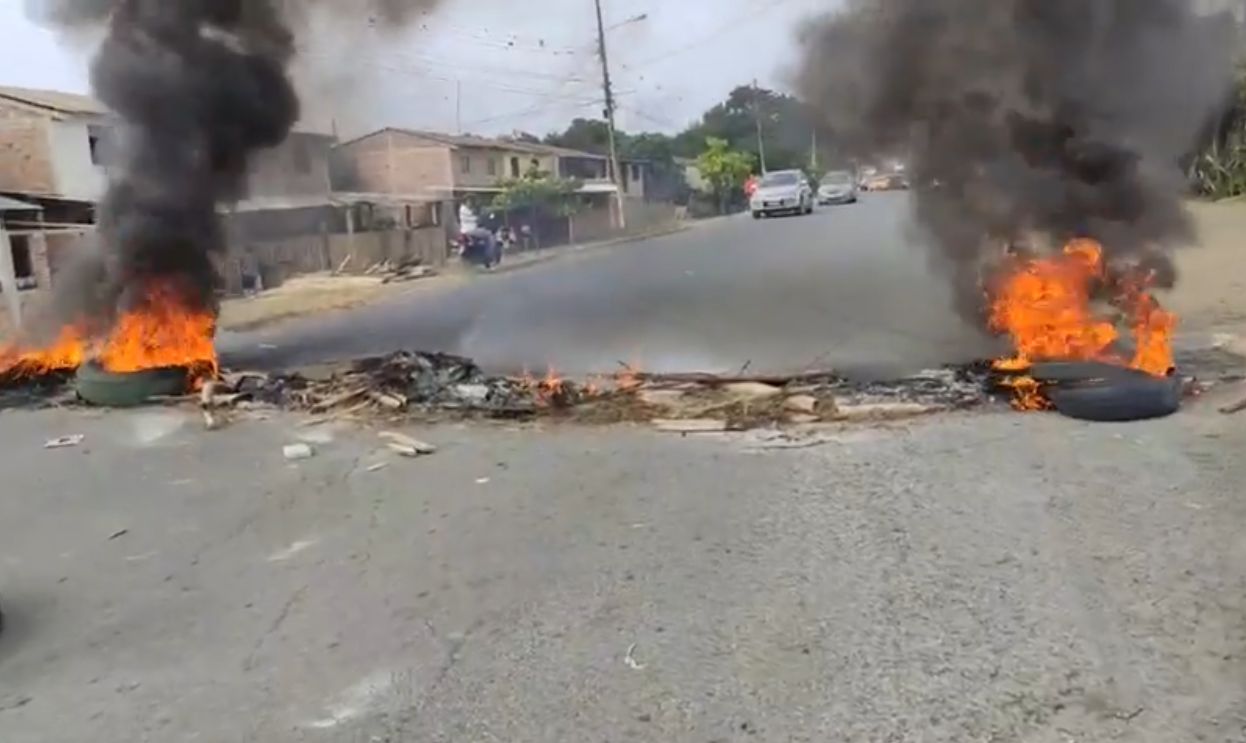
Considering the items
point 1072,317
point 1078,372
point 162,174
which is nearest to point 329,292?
point 162,174

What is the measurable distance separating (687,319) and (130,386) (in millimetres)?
6019

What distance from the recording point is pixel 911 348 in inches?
393

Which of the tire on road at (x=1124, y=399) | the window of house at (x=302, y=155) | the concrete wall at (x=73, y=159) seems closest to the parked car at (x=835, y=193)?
the concrete wall at (x=73, y=159)

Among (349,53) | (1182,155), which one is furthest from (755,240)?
(1182,155)

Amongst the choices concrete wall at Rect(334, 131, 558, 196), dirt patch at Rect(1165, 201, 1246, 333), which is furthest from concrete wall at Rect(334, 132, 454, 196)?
dirt patch at Rect(1165, 201, 1246, 333)

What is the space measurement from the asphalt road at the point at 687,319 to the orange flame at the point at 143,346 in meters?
1.08

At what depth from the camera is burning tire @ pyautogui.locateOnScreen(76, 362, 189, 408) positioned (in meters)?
9.50

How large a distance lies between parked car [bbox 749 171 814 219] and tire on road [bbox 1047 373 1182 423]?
2711cm

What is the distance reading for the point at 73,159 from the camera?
25953 millimetres

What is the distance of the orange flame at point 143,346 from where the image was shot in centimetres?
1010

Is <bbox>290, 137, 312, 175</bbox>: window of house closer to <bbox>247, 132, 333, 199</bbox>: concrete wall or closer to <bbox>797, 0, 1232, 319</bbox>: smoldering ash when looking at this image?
<bbox>247, 132, 333, 199</bbox>: concrete wall

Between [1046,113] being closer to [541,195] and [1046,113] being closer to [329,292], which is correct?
[329,292]

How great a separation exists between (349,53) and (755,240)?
13531 mm

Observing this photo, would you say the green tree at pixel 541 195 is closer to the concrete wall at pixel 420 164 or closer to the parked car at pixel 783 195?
the concrete wall at pixel 420 164
